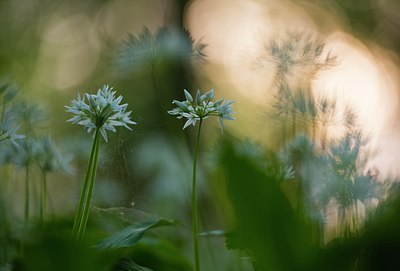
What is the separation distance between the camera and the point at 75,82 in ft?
26.6

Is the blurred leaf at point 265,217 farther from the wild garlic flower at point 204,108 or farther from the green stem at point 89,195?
the wild garlic flower at point 204,108

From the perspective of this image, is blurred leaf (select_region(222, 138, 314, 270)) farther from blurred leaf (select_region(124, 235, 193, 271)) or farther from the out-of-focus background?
blurred leaf (select_region(124, 235, 193, 271))

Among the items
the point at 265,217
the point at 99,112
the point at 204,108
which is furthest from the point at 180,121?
the point at 265,217

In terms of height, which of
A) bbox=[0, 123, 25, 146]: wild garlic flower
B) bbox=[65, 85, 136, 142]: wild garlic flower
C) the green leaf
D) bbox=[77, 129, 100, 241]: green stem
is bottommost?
the green leaf

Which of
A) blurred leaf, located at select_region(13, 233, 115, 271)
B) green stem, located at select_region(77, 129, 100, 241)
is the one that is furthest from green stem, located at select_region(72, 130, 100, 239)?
blurred leaf, located at select_region(13, 233, 115, 271)

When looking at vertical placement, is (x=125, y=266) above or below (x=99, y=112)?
below

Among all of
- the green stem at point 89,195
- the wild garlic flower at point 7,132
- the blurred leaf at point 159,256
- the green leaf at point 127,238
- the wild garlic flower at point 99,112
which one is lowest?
the blurred leaf at point 159,256

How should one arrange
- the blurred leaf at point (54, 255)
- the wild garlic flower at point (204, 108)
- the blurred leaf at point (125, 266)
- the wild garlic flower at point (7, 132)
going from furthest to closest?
the wild garlic flower at point (204, 108) < the wild garlic flower at point (7, 132) < the blurred leaf at point (125, 266) < the blurred leaf at point (54, 255)

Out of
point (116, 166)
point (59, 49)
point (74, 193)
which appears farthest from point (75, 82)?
point (116, 166)

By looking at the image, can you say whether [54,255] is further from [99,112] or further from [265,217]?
[99,112]

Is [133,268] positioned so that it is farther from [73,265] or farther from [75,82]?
[75,82]

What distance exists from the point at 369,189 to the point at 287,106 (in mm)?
327

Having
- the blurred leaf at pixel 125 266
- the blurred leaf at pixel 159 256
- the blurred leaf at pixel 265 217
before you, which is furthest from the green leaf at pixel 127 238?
the blurred leaf at pixel 265 217

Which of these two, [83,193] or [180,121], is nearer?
[83,193]
